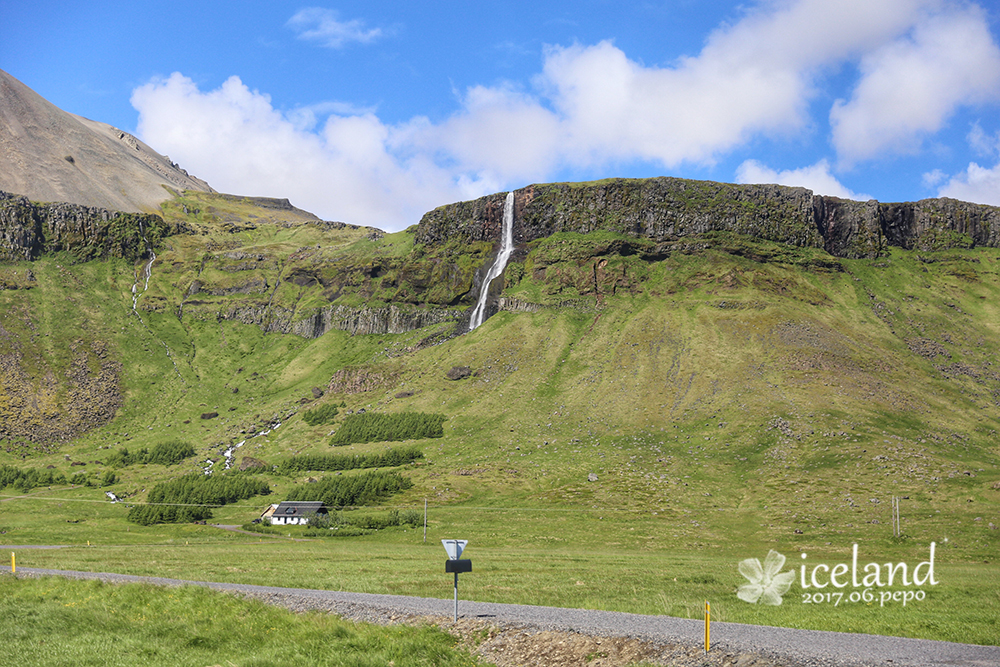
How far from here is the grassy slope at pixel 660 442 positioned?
59.2 metres

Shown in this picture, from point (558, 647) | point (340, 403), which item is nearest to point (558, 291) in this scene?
point (340, 403)

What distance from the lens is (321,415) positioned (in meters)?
168

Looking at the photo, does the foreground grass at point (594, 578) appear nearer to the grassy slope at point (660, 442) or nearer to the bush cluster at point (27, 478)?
the grassy slope at point (660, 442)

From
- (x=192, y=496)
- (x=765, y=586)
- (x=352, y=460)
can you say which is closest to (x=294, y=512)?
(x=352, y=460)

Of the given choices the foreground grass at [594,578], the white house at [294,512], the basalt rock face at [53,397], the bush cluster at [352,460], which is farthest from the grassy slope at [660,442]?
the white house at [294,512]

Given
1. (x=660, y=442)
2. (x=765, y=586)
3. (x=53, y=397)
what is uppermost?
(x=53, y=397)

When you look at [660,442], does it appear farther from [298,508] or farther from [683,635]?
[683,635]

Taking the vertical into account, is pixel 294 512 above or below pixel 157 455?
below

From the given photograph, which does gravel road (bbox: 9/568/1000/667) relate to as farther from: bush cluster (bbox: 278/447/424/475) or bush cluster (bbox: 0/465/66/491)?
bush cluster (bbox: 0/465/66/491)

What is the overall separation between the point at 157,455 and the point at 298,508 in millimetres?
66373

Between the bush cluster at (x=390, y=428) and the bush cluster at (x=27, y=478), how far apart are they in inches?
2391

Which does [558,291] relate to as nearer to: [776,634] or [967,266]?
[967,266]

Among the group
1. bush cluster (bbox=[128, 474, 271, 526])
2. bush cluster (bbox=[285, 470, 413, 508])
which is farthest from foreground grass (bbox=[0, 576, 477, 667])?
bush cluster (bbox=[128, 474, 271, 526])

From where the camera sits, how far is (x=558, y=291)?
628ft
